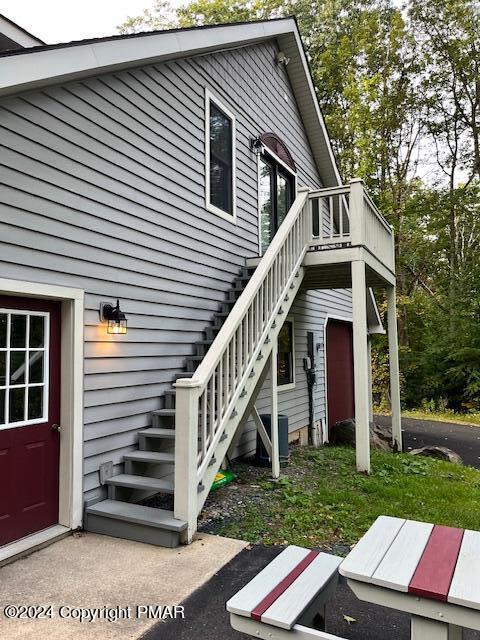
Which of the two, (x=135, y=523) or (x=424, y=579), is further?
(x=135, y=523)

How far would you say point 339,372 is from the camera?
12.2 meters

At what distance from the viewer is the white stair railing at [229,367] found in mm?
3758

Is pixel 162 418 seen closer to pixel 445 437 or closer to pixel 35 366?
pixel 35 366

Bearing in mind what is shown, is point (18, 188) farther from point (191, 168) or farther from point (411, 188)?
point (411, 188)

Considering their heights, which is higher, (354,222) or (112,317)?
(354,222)

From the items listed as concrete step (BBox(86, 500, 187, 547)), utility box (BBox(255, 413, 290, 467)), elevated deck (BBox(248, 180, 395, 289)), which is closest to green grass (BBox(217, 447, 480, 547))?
utility box (BBox(255, 413, 290, 467))

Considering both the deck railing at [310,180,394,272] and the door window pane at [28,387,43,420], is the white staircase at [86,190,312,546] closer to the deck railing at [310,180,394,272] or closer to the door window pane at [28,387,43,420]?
the deck railing at [310,180,394,272]

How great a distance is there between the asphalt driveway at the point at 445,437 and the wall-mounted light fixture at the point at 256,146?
6734 millimetres

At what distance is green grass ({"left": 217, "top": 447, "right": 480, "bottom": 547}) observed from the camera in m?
4.18

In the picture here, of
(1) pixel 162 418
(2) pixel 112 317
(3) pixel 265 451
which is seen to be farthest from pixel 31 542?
(3) pixel 265 451

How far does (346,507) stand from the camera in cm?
481

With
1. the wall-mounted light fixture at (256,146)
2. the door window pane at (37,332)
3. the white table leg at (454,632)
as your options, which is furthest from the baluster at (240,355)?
the wall-mounted light fixture at (256,146)

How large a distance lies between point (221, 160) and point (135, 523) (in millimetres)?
5258

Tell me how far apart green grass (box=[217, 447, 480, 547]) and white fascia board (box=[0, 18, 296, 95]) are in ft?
Result: 13.7
